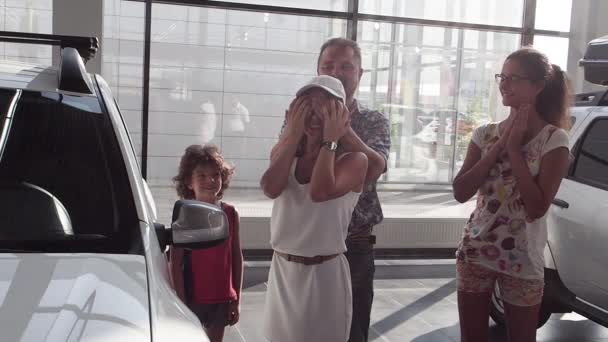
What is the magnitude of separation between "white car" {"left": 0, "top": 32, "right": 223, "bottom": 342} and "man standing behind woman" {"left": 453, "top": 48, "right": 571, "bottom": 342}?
112 cm

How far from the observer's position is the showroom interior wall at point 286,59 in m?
6.98

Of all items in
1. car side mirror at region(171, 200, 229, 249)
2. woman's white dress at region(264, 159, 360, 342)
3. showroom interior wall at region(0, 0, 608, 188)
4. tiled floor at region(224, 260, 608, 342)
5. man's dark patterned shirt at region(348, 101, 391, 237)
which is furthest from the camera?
showroom interior wall at region(0, 0, 608, 188)

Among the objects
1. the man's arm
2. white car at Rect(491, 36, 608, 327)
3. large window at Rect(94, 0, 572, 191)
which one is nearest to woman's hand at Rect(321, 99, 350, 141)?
the man's arm

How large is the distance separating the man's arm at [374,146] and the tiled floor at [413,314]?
7.35 feet

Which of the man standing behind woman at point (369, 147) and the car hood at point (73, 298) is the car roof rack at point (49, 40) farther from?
the car hood at point (73, 298)

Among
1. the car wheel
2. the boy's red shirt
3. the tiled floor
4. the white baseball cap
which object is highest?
the white baseball cap

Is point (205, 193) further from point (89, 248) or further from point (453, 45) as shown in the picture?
point (453, 45)

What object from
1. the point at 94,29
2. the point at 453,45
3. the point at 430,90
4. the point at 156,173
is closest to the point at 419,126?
the point at 430,90

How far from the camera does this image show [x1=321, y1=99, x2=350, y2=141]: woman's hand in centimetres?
227

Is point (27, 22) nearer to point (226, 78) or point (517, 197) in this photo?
point (226, 78)

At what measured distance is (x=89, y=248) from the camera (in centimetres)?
160

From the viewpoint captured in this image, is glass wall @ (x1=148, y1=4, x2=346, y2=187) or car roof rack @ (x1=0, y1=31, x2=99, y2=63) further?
glass wall @ (x1=148, y1=4, x2=346, y2=187)

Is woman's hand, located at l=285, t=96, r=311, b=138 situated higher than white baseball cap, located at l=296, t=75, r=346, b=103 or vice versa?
white baseball cap, located at l=296, t=75, r=346, b=103

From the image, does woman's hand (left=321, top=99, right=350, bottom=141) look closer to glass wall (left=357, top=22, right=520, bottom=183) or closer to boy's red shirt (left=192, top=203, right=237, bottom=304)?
boy's red shirt (left=192, top=203, right=237, bottom=304)
